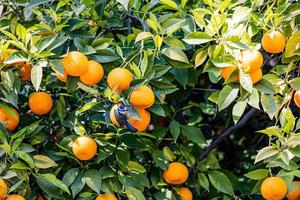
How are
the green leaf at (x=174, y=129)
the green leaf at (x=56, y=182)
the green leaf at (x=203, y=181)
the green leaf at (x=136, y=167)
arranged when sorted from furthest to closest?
the green leaf at (x=203, y=181) < the green leaf at (x=174, y=129) < the green leaf at (x=136, y=167) < the green leaf at (x=56, y=182)

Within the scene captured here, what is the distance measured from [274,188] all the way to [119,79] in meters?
0.52

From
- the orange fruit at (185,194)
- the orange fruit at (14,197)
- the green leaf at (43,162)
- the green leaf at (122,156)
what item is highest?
the green leaf at (43,162)

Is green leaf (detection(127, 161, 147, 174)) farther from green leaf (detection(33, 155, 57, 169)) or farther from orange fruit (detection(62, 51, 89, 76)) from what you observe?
orange fruit (detection(62, 51, 89, 76))

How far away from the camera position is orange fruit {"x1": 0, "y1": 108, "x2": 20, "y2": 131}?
1927mm

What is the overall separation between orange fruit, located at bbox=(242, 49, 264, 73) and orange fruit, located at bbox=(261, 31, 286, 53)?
75 millimetres

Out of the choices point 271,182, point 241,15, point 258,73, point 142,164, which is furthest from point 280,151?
point 142,164

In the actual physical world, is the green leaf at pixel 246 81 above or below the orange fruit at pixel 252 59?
below

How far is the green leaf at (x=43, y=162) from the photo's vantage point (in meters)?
1.90

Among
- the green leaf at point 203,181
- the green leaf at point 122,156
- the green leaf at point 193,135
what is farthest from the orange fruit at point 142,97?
the green leaf at point 203,181

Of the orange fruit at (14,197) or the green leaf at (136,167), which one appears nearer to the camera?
the orange fruit at (14,197)

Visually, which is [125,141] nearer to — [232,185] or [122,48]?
[122,48]

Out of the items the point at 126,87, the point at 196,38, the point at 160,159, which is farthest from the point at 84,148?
the point at 196,38

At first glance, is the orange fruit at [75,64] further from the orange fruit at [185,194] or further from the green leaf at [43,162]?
the orange fruit at [185,194]

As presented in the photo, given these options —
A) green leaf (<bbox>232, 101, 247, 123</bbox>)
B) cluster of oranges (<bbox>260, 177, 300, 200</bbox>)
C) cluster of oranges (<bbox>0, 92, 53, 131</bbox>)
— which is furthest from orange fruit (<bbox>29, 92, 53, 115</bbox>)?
cluster of oranges (<bbox>260, 177, 300, 200</bbox>)
